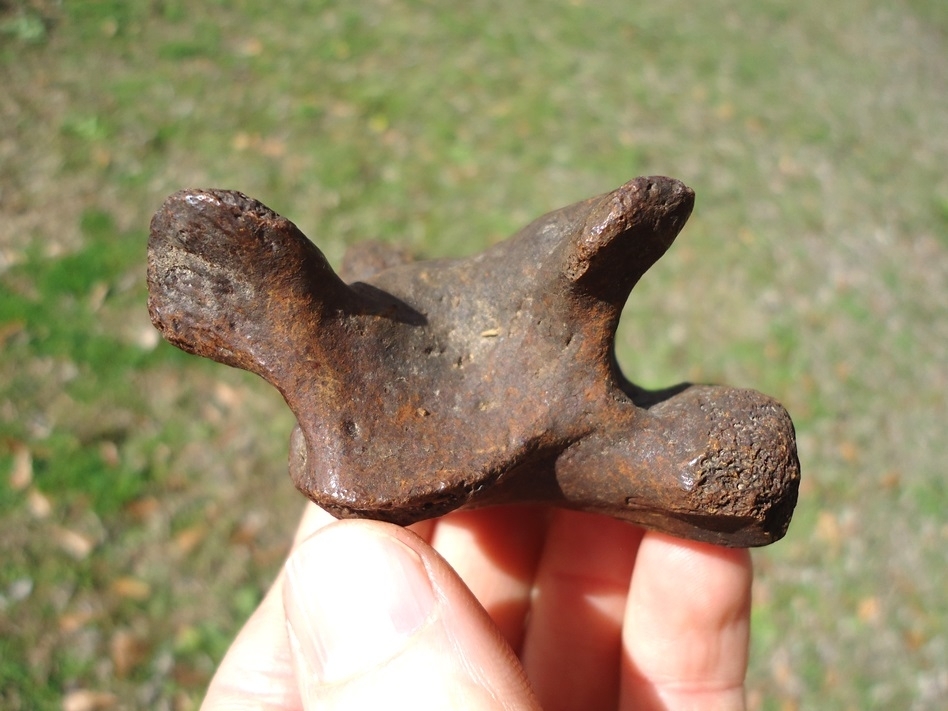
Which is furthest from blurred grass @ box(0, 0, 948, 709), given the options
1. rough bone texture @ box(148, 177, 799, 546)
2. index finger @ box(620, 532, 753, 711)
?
rough bone texture @ box(148, 177, 799, 546)

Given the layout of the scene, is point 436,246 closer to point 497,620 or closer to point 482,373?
point 497,620

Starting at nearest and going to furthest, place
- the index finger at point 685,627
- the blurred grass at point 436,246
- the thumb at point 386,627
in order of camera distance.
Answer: the thumb at point 386,627 → the index finger at point 685,627 → the blurred grass at point 436,246

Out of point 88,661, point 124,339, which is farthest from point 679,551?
point 124,339

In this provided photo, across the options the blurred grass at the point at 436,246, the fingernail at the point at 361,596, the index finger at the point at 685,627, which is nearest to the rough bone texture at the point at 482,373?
the fingernail at the point at 361,596

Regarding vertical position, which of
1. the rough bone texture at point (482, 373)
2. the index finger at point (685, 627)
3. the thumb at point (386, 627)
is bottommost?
the index finger at point (685, 627)

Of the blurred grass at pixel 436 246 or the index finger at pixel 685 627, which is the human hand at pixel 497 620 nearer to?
the index finger at pixel 685 627

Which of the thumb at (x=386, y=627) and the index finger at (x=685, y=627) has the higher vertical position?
the thumb at (x=386, y=627)

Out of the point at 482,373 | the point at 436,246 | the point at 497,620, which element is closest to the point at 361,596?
the point at 482,373

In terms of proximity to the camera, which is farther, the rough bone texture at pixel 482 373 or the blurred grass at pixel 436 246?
the blurred grass at pixel 436 246

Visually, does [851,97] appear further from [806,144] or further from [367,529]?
[367,529]
